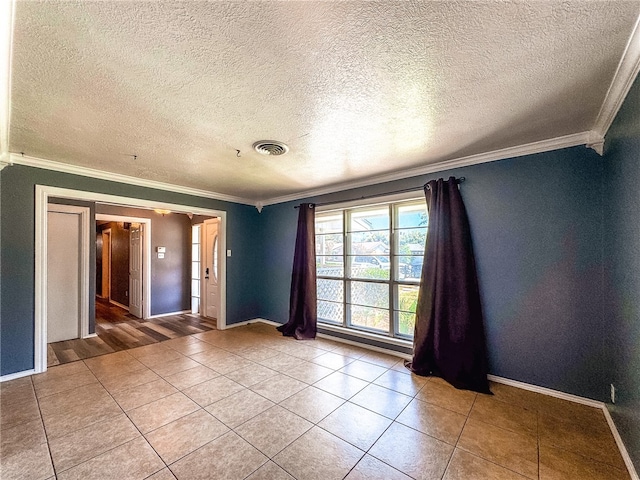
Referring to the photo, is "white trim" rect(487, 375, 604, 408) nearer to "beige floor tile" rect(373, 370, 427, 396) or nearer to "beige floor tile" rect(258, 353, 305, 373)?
"beige floor tile" rect(373, 370, 427, 396)

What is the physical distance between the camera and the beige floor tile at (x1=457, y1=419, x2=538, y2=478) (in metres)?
1.69

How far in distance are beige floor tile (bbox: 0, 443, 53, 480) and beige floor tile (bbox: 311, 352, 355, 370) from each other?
2.33 m

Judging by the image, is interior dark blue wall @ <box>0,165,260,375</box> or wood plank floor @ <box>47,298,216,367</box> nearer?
interior dark blue wall @ <box>0,165,260,375</box>

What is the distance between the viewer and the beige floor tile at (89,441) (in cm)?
173

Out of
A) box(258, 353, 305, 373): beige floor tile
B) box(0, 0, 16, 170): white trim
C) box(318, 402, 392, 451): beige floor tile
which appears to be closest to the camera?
box(0, 0, 16, 170): white trim

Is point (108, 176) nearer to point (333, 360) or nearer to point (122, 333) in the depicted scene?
point (122, 333)

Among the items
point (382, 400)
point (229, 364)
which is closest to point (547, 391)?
point (382, 400)

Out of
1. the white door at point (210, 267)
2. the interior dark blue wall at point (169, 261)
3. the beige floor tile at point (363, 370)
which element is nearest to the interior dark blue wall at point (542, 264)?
the beige floor tile at point (363, 370)

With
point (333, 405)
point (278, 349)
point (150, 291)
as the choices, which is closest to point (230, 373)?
point (278, 349)

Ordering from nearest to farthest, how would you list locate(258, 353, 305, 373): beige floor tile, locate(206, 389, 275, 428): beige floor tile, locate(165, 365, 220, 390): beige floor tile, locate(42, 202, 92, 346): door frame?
1. locate(206, 389, 275, 428): beige floor tile
2. locate(165, 365, 220, 390): beige floor tile
3. locate(258, 353, 305, 373): beige floor tile
4. locate(42, 202, 92, 346): door frame

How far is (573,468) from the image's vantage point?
1666 mm

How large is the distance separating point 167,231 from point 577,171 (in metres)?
6.72

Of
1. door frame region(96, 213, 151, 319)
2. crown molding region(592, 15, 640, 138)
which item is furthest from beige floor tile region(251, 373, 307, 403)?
door frame region(96, 213, 151, 319)

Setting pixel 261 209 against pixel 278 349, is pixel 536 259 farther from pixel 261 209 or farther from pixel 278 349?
pixel 261 209
